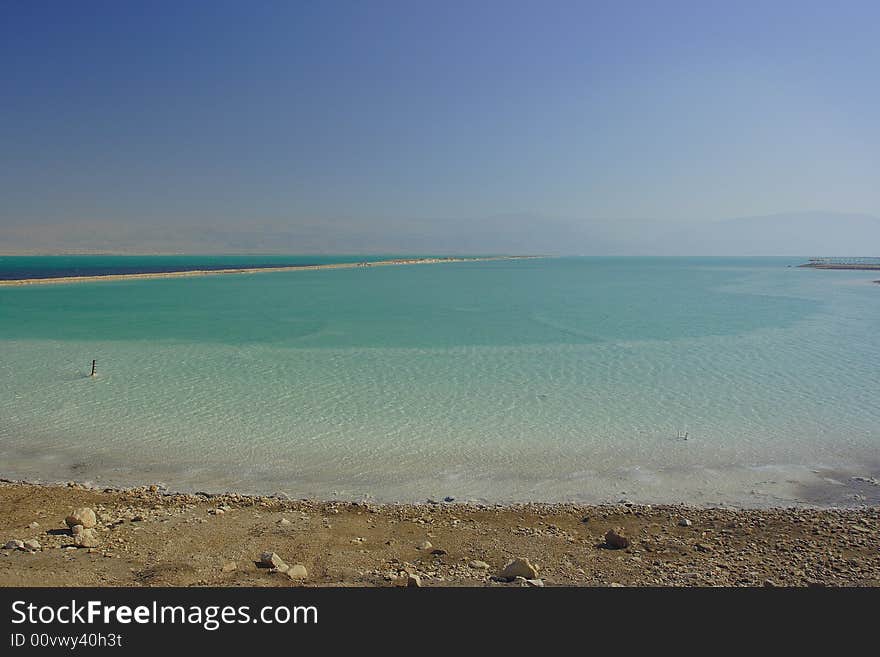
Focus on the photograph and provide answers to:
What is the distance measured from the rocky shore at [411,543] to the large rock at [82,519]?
2 cm

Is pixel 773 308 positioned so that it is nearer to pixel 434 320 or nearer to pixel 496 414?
pixel 434 320

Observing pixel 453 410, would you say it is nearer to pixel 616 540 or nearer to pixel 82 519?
pixel 616 540

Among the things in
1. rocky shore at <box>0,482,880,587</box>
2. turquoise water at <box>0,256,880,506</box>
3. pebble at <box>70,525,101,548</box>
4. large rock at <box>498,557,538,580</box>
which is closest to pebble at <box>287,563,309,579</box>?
rocky shore at <box>0,482,880,587</box>

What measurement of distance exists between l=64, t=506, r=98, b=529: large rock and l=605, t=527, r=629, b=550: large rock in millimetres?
4396

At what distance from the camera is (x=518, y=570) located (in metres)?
4.04

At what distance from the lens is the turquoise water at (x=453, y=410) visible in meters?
6.58

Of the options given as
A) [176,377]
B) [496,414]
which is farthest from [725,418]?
[176,377]

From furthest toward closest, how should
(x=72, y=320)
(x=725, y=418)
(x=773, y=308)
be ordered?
1. (x=773, y=308)
2. (x=72, y=320)
3. (x=725, y=418)

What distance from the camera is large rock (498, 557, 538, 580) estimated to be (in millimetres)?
4031

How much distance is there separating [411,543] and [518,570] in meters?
1.08

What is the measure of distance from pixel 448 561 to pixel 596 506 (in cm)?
195

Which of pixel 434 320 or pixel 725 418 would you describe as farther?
pixel 434 320

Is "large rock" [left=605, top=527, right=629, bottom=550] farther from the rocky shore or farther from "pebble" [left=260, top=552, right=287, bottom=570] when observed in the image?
"pebble" [left=260, top=552, right=287, bottom=570]

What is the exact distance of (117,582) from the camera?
3.93 m
